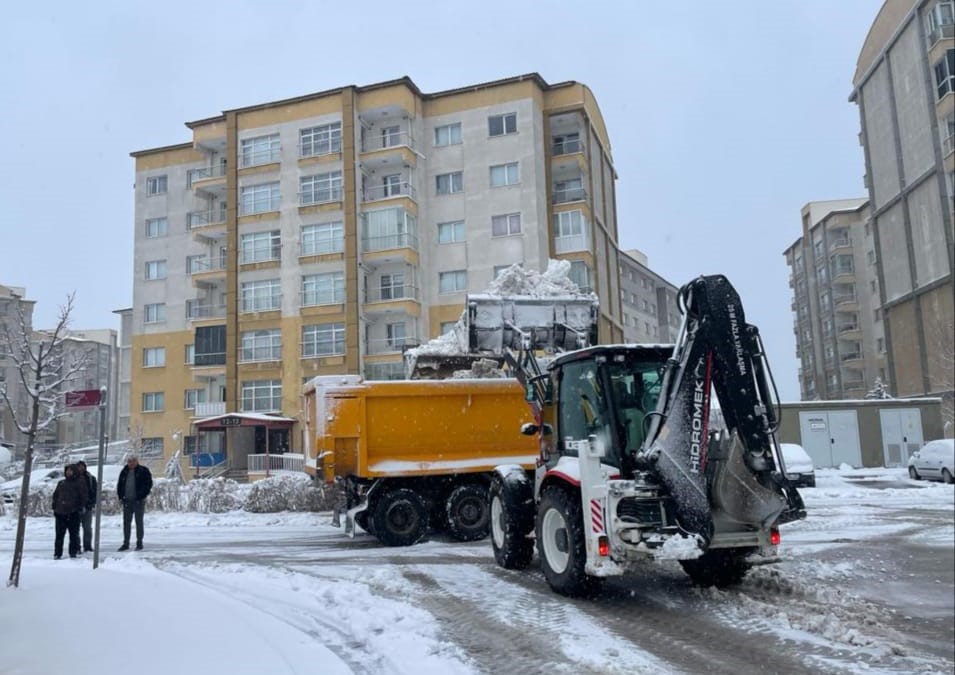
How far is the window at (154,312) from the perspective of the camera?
4697 centimetres

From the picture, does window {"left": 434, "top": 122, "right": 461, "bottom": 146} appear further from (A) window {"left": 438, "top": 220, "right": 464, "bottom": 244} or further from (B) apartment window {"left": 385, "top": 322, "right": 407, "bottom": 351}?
(B) apartment window {"left": 385, "top": 322, "right": 407, "bottom": 351}

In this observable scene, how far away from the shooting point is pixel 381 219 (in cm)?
4084

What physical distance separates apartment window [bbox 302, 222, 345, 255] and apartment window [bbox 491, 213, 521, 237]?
8.18 m

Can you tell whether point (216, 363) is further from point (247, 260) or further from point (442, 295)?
point (442, 295)

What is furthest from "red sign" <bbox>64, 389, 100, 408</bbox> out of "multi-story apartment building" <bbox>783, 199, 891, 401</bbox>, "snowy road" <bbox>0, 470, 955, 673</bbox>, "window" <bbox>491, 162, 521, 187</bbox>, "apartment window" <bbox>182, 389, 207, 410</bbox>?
"apartment window" <bbox>182, 389, 207, 410</bbox>

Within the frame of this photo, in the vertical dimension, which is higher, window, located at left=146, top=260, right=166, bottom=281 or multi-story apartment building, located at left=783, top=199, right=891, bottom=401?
window, located at left=146, top=260, right=166, bottom=281

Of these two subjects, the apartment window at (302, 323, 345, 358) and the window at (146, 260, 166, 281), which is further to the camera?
the window at (146, 260, 166, 281)

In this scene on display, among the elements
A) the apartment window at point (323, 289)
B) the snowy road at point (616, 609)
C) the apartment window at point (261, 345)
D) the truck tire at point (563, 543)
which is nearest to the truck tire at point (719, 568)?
the snowy road at point (616, 609)

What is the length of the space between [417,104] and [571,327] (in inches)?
1264

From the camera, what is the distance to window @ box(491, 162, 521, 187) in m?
39.6

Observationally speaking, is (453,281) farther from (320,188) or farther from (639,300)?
(639,300)

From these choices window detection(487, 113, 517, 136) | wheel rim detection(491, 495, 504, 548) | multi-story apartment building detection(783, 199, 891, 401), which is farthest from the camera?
window detection(487, 113, 517, 136)

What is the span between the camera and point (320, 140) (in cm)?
4212

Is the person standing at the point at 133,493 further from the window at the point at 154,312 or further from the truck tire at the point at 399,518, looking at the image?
the window at the point at 154,312
